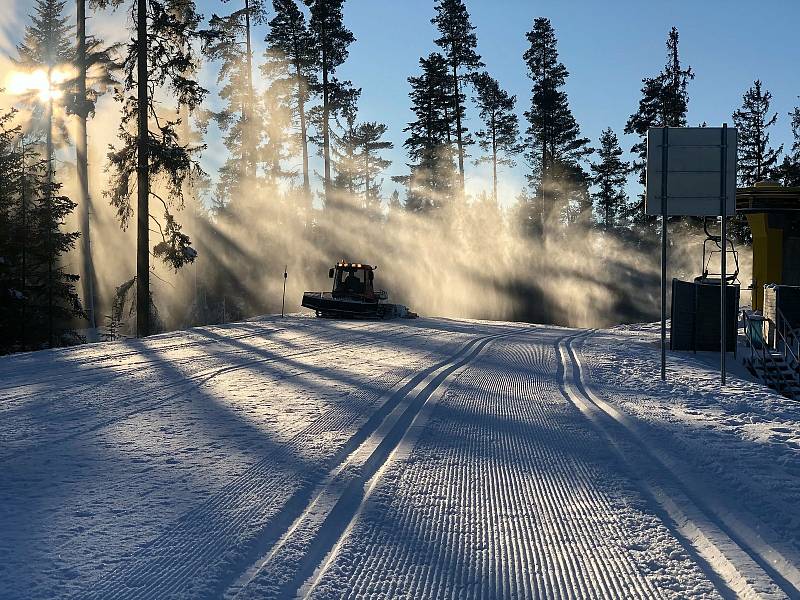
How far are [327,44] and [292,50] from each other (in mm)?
2337

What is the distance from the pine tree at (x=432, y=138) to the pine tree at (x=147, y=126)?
27491 millimetres

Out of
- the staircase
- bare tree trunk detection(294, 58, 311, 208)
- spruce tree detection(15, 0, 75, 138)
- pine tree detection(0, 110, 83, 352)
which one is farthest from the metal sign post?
spruce tree detection(15, 0, 75, 138)

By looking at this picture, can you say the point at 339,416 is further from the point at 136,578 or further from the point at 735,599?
the point at 735,599

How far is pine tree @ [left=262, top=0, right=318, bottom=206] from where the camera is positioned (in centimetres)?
4141

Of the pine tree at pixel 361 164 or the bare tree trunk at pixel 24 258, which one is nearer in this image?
the bare tree trunk at pixel 24 258

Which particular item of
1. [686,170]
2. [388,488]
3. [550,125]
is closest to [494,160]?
[550,125]

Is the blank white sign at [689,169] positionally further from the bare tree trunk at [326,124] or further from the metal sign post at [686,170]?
the bare tree trunk at [326,124]

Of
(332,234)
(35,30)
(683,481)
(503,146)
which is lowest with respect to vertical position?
(683,481)

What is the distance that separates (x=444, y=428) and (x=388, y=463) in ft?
5.39

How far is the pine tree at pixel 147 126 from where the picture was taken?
69.5 feet

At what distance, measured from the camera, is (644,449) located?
661 cm

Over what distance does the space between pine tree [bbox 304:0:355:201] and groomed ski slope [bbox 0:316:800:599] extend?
32549mm

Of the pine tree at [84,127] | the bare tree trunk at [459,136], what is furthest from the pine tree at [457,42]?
the pine tree at [84,127]

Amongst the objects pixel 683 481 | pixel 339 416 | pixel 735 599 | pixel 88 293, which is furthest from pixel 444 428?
pixel 88 293
